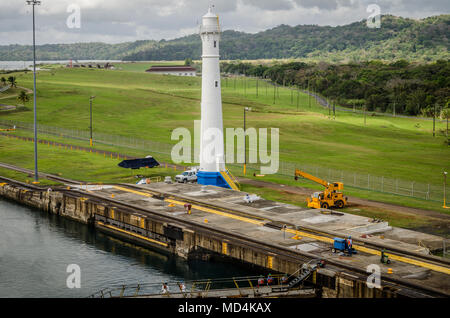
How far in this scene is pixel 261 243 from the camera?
165 feet

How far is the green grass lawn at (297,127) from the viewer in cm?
10094

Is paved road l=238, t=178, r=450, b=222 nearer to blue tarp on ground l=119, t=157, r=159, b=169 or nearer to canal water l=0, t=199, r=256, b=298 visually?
blue tarp on ground l=119, t=157, r=159, b=169

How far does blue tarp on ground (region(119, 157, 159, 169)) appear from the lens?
286 ft

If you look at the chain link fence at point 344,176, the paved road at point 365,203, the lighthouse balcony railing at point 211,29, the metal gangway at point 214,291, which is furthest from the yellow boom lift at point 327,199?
the lighthouse balcony railing at point 211,29

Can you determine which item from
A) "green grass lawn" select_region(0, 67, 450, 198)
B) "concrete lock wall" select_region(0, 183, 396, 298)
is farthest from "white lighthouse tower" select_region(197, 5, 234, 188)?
"green grass lawn" select_region(0, 67, 450, 198)

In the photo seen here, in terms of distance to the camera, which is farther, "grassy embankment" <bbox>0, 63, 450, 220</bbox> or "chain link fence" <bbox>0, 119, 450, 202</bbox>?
"grassy embankment" <bbox>0, 63, 450, 220</bbox>

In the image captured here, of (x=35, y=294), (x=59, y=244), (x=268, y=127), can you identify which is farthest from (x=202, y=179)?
(x=268, y=127)

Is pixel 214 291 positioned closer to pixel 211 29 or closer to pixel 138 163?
pixel 211 29

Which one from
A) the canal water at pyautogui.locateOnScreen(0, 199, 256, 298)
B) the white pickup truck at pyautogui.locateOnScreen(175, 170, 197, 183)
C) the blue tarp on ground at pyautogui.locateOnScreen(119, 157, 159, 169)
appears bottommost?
the canal water at pyautogui.locateOnScreen(0, 199, 256, 298)

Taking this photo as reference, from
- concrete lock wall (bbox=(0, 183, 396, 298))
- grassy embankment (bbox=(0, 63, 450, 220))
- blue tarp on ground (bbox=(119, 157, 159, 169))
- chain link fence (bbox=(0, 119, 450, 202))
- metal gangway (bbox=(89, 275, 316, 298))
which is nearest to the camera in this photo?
metal gangway (bbox=(89, 275, 316, 298))

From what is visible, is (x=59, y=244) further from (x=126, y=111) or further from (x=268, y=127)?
(x=126, y=111)

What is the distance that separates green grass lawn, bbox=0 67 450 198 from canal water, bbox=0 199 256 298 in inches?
1774
